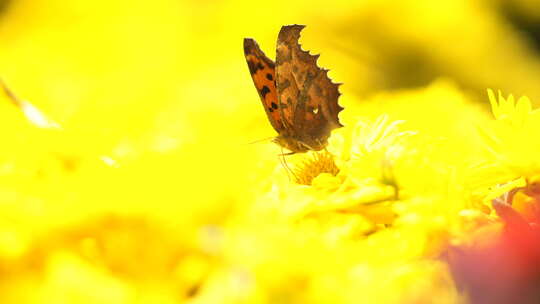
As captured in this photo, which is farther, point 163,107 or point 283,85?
point 163,107

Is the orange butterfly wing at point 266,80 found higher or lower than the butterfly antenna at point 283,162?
higher

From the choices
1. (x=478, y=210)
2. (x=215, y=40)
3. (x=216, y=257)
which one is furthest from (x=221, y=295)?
(x=215, y=40)

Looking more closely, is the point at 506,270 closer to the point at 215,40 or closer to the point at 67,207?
the point at 67,207

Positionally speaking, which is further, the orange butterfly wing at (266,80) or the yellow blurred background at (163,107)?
the orange butterfly wing at (266,80)

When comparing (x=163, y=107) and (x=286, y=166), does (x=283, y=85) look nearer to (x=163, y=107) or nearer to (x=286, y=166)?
(x=286, y=166)

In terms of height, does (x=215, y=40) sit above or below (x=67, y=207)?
above

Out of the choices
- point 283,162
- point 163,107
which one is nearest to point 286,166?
point 283,162

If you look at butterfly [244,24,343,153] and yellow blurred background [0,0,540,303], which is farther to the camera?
butterfly [244,24,343,153]
